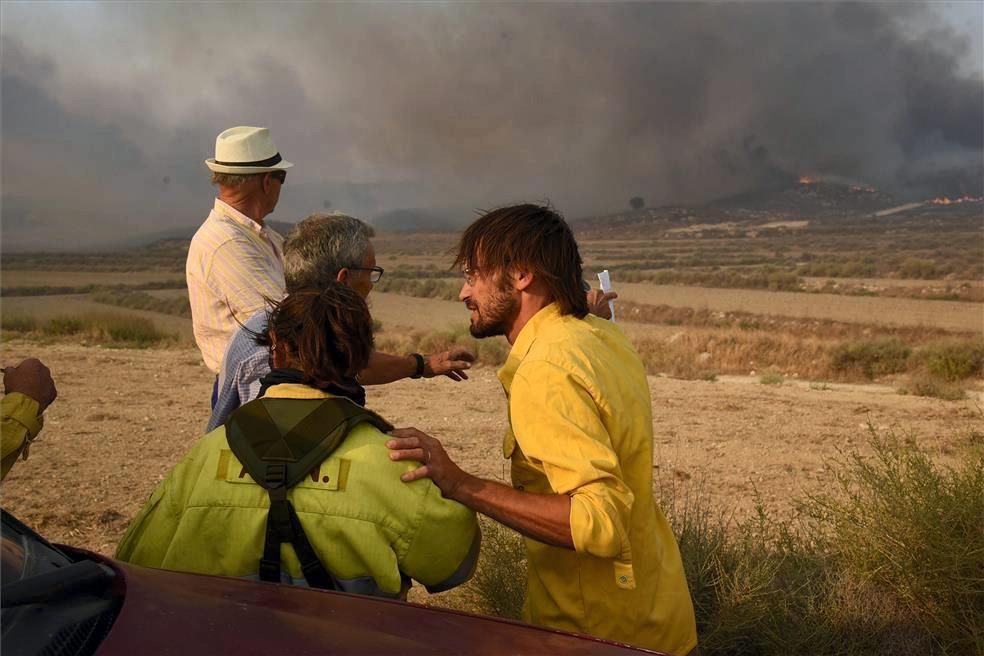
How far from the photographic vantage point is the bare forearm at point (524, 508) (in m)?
2.04

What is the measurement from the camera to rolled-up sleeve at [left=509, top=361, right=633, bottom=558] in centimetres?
201

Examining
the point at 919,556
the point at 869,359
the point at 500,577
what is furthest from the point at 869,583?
the point at 869,359

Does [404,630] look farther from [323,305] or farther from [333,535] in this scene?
[323,305]

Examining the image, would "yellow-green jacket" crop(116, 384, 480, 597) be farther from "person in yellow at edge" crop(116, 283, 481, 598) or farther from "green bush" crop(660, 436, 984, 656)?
"green bush" crop(660, 436, 984, 656)

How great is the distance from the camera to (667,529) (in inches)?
95.8

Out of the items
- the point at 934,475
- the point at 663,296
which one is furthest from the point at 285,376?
the point at 663,296

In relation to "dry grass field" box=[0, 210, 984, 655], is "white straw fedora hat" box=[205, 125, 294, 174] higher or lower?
higher

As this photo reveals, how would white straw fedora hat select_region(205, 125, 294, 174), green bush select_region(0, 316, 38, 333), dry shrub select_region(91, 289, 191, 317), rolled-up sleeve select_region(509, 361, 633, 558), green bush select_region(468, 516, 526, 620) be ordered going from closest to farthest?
1. rolled-up sleeve select_region(509, 361, 633, 558)
2. white straw fedora hat select_region(205, 125, 294, 174)
3. green bush select_region(468, 516, 526, 620)
4. green bush select_region(0, 316, 38, 333)
5. dry shrub select_region(91, 289, 191, 317)

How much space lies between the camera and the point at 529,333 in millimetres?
2320

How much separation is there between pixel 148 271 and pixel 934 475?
81.4 meters

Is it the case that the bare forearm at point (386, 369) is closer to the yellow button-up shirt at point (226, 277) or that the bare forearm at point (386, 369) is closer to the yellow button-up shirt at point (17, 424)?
the yellow button-up shirt at point (226, 277)

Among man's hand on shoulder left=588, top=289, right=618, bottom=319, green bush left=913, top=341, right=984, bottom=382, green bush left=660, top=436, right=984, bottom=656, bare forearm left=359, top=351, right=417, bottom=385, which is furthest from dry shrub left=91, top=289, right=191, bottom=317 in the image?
man's hand on shoulder left=588, top=289, right=618, bottom=319

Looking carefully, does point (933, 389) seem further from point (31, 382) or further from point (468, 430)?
point (31, 382)

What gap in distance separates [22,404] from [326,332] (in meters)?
0.85
